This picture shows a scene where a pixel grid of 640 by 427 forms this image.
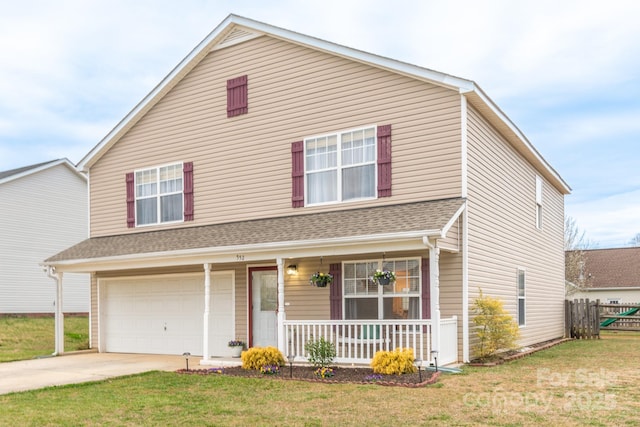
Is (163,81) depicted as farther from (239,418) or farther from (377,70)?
(239,418)

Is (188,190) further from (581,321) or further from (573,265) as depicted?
(573,265)

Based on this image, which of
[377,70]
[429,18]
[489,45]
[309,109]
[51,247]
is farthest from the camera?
[51,247]

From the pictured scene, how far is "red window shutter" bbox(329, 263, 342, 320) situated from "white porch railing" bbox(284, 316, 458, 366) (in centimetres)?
33

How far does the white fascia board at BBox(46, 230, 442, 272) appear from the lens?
36.7 ft

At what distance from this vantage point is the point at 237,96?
50.9 feet

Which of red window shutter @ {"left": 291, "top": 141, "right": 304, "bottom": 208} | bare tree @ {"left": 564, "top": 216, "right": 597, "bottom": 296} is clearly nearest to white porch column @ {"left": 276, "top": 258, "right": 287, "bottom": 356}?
red window shutter @ {"left": 291, "top": 141, "right": 304, "bottom": 208}

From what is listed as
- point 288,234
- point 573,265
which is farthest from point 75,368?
point 573,265

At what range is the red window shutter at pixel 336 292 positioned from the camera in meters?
13.1

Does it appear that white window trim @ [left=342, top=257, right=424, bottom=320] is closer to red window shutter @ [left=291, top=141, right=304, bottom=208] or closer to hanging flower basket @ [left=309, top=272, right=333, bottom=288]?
hanging flower basket @ [left=309, top=272, right=333, bottom=288]

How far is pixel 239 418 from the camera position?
774 cm

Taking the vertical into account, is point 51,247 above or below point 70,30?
below

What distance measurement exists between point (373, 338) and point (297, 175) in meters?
4.29

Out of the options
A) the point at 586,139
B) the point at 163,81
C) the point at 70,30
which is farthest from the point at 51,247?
the point at 586,139

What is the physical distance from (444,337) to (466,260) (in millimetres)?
1686
